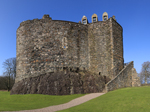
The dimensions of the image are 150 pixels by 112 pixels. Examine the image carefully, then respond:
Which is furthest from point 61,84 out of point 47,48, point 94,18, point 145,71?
point 145,71

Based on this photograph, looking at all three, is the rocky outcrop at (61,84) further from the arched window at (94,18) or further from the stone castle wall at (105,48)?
the arched window at (94,18)

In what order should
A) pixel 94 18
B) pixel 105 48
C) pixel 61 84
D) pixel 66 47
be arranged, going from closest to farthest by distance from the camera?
pixel 61 84
pixel 66 47
pixel 105 48
pixel 94 18

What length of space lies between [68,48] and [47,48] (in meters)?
2.66

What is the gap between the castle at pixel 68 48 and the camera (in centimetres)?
1880

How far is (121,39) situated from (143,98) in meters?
13.8

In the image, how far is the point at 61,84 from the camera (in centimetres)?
1673

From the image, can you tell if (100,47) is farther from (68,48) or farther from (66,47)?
(66,47)

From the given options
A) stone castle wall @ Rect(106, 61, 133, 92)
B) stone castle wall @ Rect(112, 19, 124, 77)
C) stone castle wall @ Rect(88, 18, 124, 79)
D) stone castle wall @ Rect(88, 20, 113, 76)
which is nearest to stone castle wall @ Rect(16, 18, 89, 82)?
stone castle wall @ Rect(88, 20, 113, 76)

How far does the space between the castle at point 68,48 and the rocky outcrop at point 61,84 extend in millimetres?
965

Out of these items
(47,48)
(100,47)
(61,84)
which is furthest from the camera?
(100,47)

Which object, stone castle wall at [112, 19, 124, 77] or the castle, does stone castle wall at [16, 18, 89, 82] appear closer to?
the castle

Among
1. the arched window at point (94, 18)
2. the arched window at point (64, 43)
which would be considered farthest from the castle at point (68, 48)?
the arched window at point (94, 18)

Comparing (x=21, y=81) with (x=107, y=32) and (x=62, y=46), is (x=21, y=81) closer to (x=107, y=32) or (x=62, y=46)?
(x=62, y=46)

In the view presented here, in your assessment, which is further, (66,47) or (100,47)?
(100,47)
